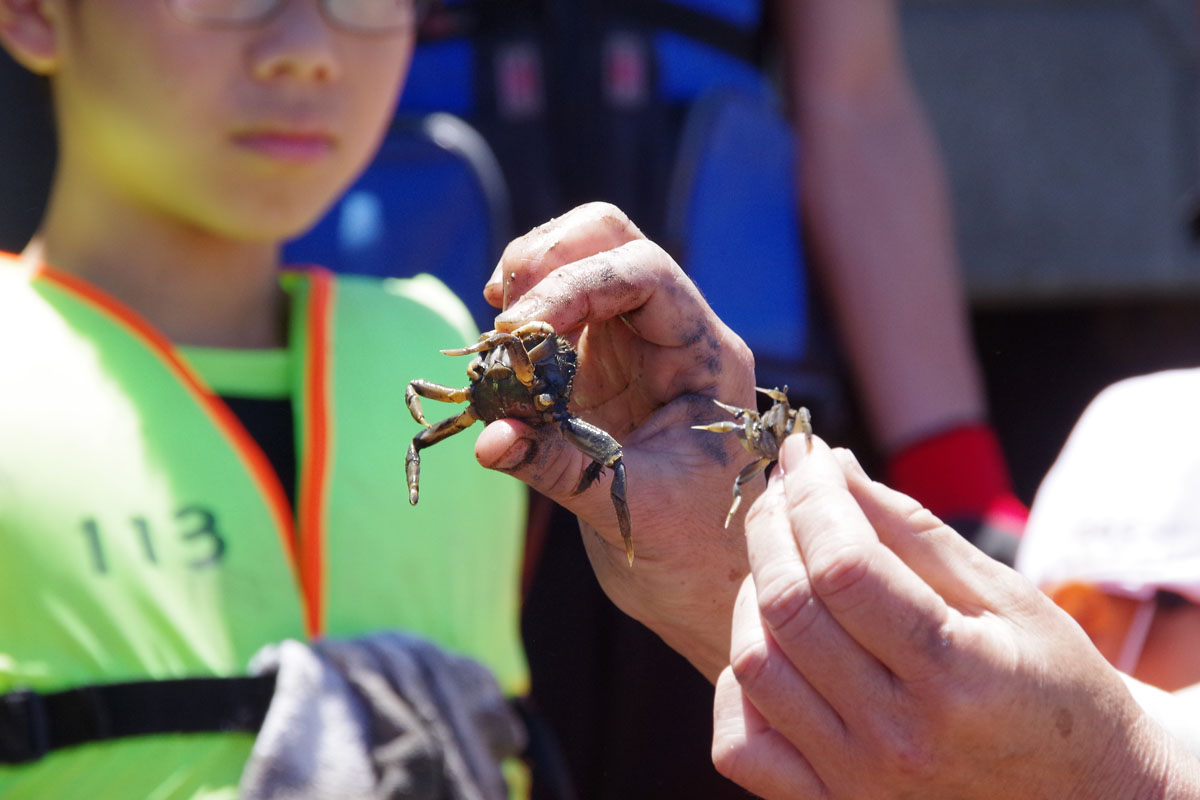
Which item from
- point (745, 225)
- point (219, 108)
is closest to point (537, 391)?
point (219, 108)

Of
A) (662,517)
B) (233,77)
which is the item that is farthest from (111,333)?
(662,517)

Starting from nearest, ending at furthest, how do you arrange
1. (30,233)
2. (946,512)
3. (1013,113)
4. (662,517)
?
(662,517) < (946,512) < (30,233) < (1013,113)

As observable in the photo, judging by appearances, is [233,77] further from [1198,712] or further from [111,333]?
[1198,712]

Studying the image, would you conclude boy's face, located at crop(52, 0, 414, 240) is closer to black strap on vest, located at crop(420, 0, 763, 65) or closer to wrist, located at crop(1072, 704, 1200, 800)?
black strap on vest, located at crop(420, 0, 763, 65)

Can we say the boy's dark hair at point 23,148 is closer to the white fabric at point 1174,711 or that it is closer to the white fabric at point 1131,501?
the white fabric at point 1131,501

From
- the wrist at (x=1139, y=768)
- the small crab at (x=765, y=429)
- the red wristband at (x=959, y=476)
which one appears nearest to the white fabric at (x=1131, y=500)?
the red wristband at (x=959, y=476)
